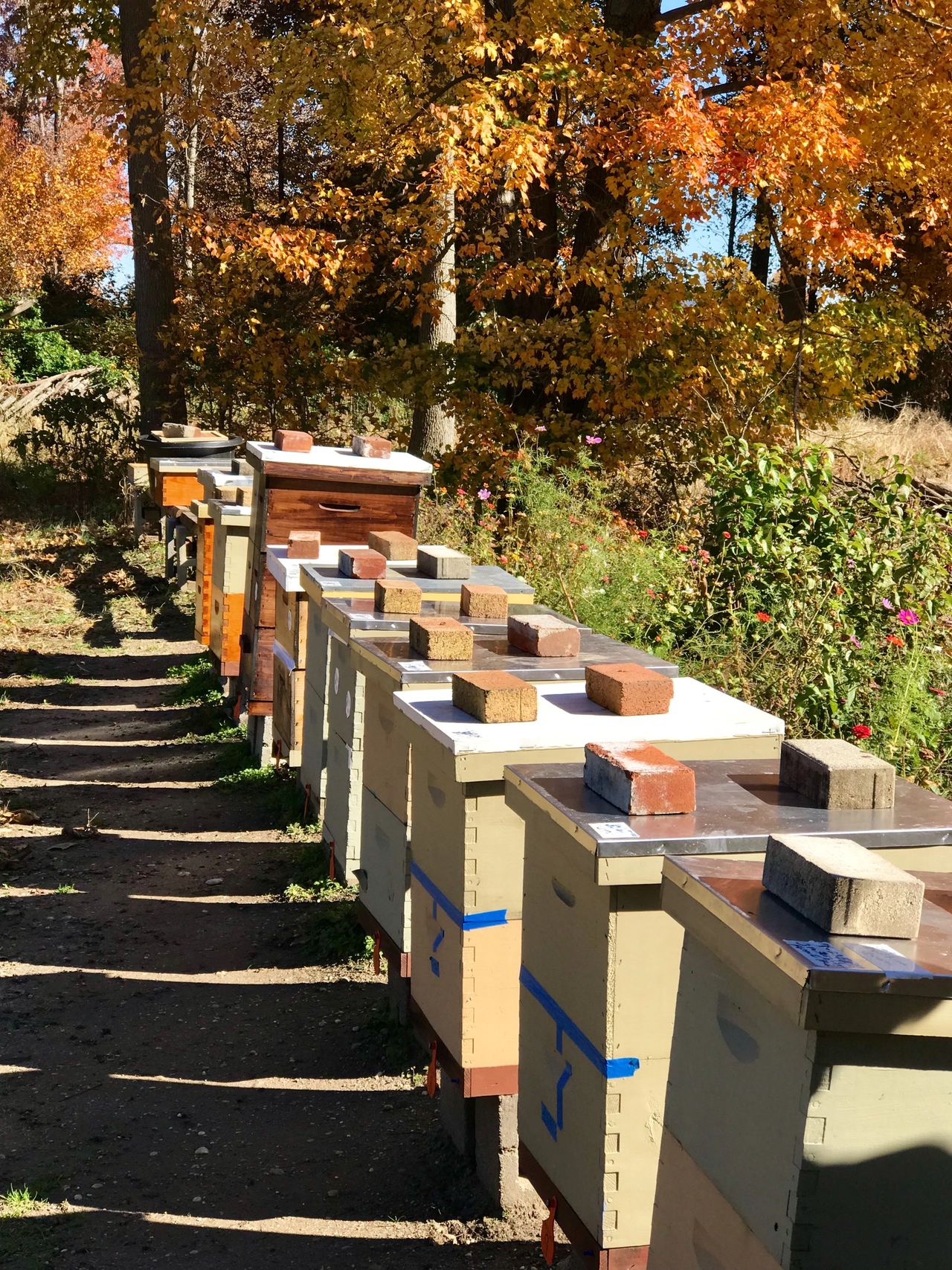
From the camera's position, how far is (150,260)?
1491 cm

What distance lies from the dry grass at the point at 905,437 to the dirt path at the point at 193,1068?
10220 millimetres

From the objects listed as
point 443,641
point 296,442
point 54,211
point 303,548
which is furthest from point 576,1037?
point 54,211

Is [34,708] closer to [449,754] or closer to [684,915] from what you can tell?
[449,754]

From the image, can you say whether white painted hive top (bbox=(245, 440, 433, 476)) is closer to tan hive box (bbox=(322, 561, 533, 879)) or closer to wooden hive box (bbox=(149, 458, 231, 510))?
tan hive box (bbox=(322, 561, 533, 879))

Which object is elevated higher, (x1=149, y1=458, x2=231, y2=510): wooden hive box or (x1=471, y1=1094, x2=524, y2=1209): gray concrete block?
(x1=149, y1=458, x2=231, y2=510): wooden hive box

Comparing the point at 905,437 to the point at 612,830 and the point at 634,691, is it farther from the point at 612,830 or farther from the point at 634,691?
the point at 612,830

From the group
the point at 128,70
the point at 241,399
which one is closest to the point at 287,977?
the point at 241,399

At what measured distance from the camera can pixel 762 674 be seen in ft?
19.0

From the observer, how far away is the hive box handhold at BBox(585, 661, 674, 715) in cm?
303

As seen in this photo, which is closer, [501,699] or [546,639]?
[501,699]

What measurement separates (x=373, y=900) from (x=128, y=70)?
12807 mm

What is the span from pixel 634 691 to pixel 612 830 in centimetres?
86

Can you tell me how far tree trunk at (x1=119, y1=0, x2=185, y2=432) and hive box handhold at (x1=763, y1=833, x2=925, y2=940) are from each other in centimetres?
1389

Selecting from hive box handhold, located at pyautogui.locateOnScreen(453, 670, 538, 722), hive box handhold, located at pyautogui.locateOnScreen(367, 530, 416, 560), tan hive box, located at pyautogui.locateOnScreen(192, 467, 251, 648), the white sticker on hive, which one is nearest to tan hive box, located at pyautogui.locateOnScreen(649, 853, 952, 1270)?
the white sticker on hive
